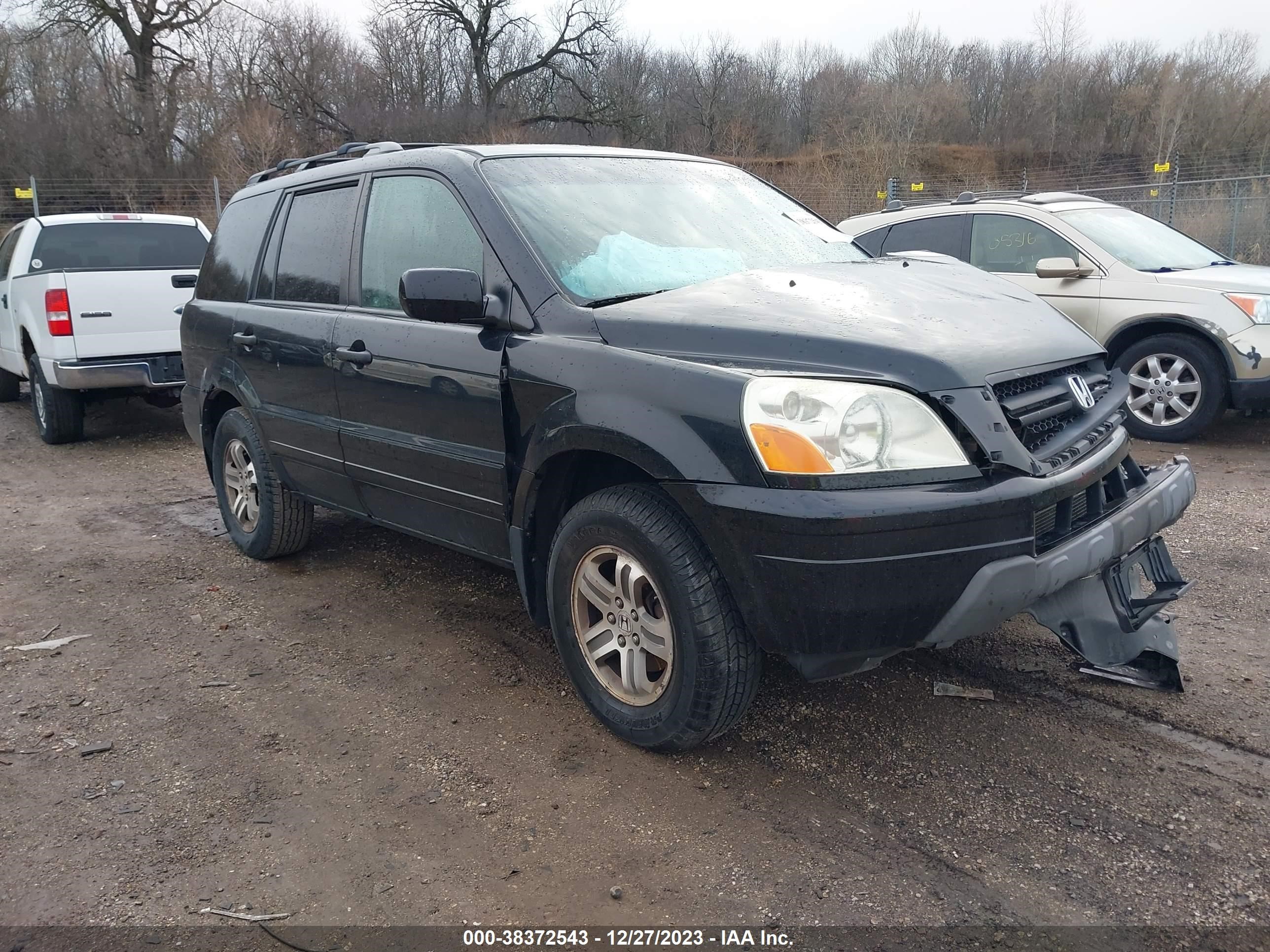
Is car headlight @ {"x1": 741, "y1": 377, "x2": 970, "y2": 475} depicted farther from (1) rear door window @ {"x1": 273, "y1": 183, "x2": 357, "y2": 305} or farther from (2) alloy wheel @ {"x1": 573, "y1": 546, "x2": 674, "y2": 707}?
(1) rear door window @ {"x1": 273, "y1": 183, "x2": 357, "y2": 305}

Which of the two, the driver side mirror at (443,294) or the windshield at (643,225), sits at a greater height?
the windshield at (643,225)

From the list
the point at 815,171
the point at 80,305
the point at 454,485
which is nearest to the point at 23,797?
the point at 454,485

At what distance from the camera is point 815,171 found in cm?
2681

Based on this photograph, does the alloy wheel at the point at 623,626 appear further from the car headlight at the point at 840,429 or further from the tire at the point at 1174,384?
the tire at the point at 1174,384

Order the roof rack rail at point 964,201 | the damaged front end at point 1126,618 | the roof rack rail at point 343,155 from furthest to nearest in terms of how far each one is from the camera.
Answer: the roof rack rail at point 964,201 → the roof rack rail at point 343,155 → the damaged front end at point 1126,618

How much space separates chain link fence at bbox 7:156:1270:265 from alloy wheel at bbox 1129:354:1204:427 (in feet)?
7.47

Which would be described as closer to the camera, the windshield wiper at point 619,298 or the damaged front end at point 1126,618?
the damaged front end at point 1126,618

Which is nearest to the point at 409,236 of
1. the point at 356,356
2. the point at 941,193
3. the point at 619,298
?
the point at 356,356

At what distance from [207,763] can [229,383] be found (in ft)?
7.72

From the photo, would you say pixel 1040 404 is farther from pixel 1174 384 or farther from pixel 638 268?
pixel 1174 384

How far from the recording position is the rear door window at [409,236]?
3475 millimetres

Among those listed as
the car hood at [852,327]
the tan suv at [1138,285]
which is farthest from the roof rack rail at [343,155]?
the tan suv at [1138,285]

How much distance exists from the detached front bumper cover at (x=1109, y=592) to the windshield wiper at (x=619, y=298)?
4.55 feet

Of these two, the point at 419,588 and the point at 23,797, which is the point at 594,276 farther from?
the point at 23,797
